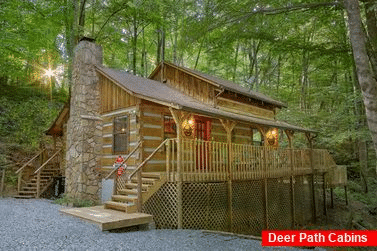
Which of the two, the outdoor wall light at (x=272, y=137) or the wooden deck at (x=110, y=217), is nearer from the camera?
the wooden deck at (x=110, y=217)

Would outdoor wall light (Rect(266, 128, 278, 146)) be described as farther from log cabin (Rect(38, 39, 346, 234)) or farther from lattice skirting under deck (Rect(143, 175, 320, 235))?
lattice skirting under deck (Rect(143, 175, 320, 235))

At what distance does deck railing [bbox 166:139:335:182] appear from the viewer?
10219mm

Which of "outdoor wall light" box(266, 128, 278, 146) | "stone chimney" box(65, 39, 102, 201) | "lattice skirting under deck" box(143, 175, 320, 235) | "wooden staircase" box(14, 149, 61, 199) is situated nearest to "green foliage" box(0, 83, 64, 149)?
"wooden staircase" box(14, 149, 61, 199)

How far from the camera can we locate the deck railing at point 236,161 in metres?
10.2

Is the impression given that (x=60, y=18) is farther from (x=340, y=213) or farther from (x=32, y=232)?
(x=340, y=213)

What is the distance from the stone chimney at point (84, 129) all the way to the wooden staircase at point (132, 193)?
2975 mm

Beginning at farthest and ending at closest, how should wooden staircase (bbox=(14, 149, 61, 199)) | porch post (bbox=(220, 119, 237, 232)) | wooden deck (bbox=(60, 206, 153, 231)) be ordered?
wooden staircase (bbox=(14, 149, 61, 199)), porch post (bbox=(220, 119, 237, 232)), wooden deck (bbox=(60, 206, 153, 231))

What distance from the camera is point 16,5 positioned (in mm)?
16750

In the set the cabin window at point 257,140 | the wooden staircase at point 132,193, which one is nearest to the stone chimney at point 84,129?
the wooden staircase at point 132,193

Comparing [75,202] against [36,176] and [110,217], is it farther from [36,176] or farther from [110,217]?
[36,176]

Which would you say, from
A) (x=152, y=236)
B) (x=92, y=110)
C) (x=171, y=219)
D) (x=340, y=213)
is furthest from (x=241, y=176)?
(x=340, y=213)

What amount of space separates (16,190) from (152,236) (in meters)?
11.7

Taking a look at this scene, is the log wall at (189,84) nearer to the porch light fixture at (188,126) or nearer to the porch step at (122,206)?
the porch light fixture at (188,126)

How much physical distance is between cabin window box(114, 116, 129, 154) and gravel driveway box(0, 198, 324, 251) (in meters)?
4.20
